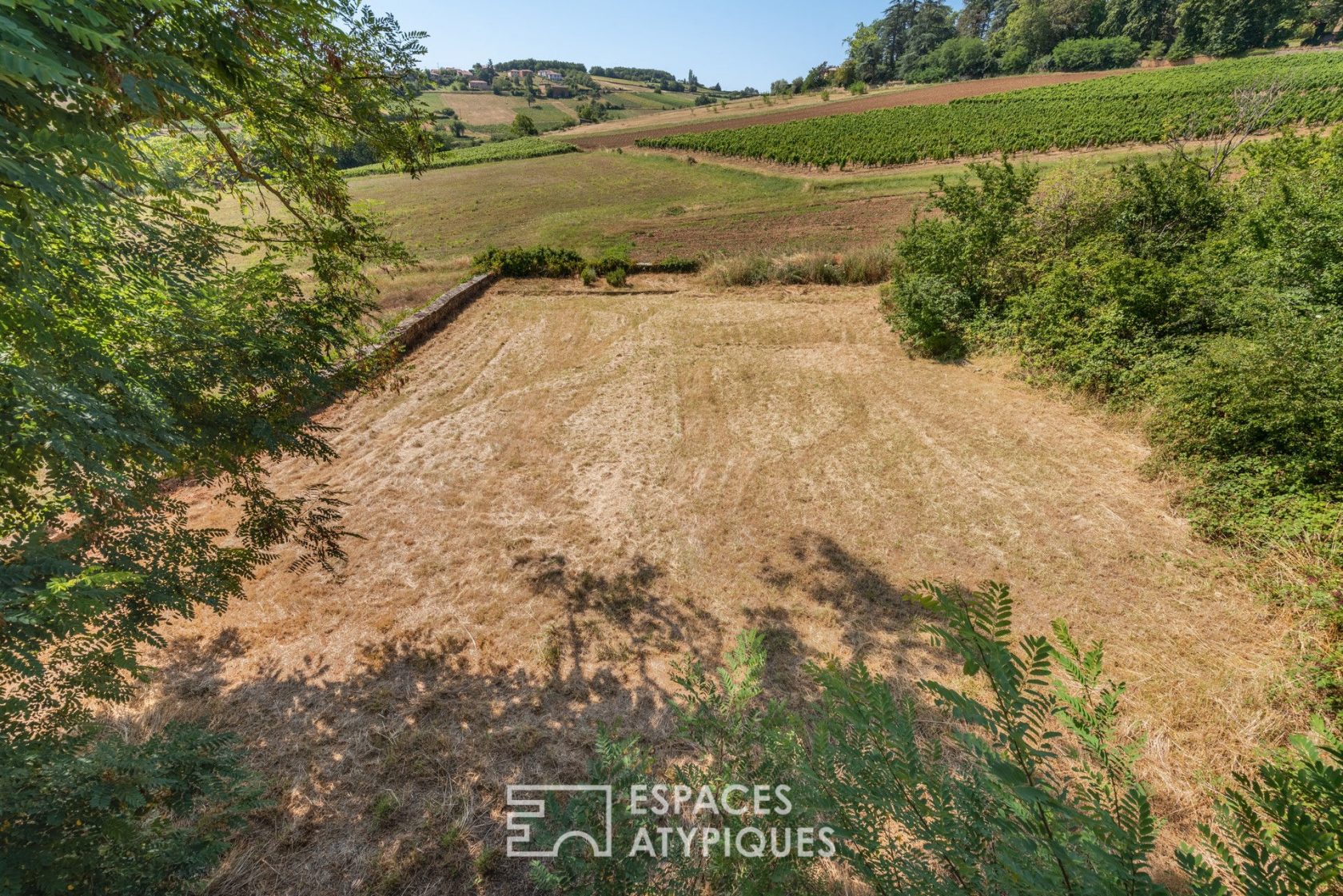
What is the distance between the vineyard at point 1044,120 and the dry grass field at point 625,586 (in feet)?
89.8

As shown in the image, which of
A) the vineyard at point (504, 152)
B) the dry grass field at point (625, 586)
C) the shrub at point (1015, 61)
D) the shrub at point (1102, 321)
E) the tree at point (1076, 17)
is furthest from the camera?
the tree at point (1076, 17)

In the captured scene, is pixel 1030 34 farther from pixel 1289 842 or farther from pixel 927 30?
pixel 1289 842

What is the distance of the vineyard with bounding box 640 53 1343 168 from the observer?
27.7m

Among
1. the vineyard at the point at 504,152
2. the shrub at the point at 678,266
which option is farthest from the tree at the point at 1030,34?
the shrub at the point at 678,266

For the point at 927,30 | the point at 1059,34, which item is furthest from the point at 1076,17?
the point at 927,30

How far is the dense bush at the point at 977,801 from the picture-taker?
3.75 ft

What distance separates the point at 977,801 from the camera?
5.10ft

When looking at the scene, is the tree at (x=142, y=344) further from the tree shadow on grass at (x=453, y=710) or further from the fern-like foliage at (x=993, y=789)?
the fern-like foliage at (x=993, y=789)

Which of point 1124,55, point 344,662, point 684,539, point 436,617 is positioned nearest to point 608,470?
point 684,539

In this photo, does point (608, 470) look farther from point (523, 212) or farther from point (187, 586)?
point (523, 212)

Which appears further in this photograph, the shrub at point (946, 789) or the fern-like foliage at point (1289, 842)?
the shrub at point (946, 789)

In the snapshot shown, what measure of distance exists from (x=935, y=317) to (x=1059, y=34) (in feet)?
315

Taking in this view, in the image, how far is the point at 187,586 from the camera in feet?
10.0

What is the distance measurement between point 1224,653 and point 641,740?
17.5ft
